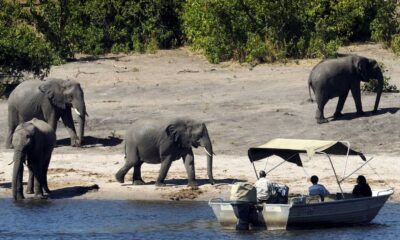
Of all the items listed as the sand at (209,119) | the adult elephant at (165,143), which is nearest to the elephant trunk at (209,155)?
the adult elephant at (165,143)

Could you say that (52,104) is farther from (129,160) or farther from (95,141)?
(129,160)

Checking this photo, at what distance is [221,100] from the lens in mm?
41844

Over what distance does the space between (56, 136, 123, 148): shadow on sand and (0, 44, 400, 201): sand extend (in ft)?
0.08

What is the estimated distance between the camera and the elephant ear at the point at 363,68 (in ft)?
130

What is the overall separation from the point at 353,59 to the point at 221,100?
416 cm

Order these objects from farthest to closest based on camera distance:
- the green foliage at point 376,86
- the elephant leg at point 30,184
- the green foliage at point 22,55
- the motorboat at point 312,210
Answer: the green foliage at point 22,55, the green foliage at point 376,86, the elephant leg at point 30,184, the motorboat at point 312,210

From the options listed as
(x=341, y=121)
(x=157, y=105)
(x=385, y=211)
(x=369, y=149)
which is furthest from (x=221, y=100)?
(x=385, y=211)

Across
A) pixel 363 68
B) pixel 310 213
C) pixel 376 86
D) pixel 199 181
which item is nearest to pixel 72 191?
pixel 199 181

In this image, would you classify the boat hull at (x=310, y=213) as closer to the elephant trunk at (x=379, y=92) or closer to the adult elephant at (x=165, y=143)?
the adult elephant at (x=165, y=143)

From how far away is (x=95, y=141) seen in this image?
38.0m

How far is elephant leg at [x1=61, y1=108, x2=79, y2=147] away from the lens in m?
37.4

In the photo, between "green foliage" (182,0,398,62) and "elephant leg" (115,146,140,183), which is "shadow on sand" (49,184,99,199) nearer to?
"elephant leg" (115,146,140,183)

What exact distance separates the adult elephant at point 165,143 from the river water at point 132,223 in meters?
1.16

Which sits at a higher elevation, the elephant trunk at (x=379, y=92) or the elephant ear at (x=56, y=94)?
the elephant ear at (x=56, y=94)
